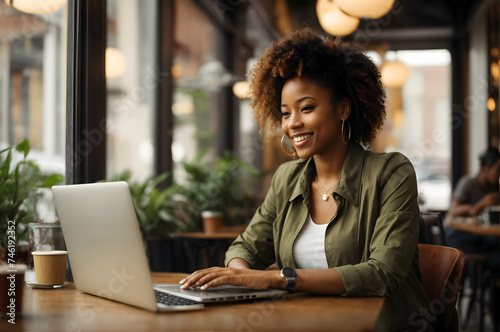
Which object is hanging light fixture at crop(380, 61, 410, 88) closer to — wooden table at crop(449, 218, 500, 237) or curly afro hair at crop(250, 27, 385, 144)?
wooden table at crop(449, 218, 500, 237)

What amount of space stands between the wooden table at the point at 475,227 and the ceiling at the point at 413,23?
155 inches

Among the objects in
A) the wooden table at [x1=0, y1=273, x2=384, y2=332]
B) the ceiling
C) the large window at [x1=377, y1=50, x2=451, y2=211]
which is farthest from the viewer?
the large window at [x1=377, y1=50, x2=451, y2=211]

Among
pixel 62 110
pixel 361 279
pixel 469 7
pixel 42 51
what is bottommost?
pixel 361 279

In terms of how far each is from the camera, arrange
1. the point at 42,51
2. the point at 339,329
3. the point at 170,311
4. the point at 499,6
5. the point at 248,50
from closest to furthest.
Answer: the point at 339,329 < the point at 170,311 < the point at 42,51 < the point at 499,6 < the point at 248,50

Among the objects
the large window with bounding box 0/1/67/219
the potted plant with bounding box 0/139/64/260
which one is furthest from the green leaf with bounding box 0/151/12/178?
the large window with bounding box 0/1/67/219

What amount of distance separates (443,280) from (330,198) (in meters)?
0.43

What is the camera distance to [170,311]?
1.39m

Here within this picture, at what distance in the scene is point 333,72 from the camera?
80.8 inches

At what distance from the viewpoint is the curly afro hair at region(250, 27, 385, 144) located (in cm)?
205

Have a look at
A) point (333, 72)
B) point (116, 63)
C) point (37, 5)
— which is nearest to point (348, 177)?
point (333, 72)

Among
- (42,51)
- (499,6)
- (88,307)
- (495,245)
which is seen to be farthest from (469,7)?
(88,307)

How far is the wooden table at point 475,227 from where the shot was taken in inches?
181

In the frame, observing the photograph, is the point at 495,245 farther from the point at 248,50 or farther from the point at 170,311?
the point at 170,311

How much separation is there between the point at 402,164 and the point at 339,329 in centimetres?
81
